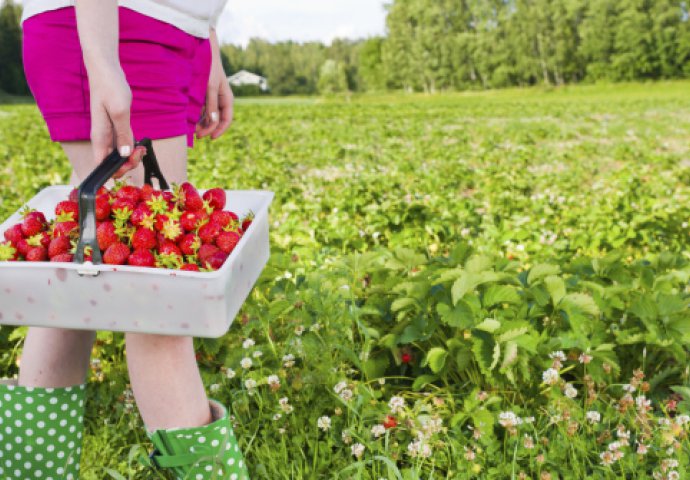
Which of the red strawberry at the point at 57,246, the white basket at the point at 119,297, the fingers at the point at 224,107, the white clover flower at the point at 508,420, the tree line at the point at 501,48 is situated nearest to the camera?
the white basket at the point at 119,297

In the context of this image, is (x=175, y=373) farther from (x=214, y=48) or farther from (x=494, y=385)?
(x=494, y=385)

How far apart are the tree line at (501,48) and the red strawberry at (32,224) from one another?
1953 inches

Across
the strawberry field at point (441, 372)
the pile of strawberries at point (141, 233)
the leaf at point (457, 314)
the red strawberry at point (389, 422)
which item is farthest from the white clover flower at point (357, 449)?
the pile of strawberries at point (141, 233)

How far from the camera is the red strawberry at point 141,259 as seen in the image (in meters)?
1.27

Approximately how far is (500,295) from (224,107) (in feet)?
3.20

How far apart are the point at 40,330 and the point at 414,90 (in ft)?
214

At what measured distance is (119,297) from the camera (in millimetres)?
1217

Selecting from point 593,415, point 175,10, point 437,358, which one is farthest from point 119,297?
point 593,415

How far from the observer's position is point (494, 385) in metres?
2.23

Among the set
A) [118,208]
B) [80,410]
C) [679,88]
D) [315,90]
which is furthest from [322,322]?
[315,90]

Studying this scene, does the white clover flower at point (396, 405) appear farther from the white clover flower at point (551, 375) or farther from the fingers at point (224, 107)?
the fingers at point (224, 107)

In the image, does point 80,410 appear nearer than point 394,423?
Yes

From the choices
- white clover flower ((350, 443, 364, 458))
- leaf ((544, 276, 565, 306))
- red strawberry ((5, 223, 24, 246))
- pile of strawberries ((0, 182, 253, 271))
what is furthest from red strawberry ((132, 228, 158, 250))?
leaf ((544, 276, 565, 306))

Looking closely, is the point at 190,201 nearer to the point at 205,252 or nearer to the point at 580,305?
the point at 205,252
